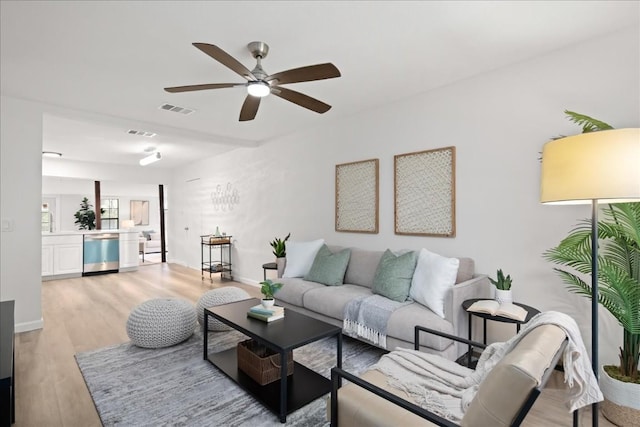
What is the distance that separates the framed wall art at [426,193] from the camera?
3.20m

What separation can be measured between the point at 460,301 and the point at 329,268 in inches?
59.5

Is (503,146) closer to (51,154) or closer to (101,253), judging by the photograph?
(101,253)

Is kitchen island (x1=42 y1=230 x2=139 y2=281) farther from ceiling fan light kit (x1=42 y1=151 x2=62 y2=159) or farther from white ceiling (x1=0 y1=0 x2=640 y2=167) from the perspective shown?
white ceiling (x1=0 y1=0 x2=640 y2=167)

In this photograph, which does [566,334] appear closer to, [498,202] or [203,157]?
[498,202]

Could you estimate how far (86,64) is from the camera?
2.78m

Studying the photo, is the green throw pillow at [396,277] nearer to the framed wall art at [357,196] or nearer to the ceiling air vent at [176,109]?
the framed wall art at [357,196]

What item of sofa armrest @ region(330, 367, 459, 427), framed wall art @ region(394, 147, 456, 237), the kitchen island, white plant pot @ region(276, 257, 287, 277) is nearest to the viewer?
sofa armrest @ region(330, 367, 459, 427)

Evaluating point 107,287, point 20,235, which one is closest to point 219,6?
point 20,235

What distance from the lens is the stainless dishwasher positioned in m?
6.70

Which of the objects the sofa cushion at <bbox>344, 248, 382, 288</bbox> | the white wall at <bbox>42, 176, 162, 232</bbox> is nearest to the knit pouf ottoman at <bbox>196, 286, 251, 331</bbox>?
the sofa cushion at <bbox>344, 248, 382, 288</bbox>

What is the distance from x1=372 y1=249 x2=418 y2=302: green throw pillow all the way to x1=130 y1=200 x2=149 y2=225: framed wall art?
11314 millimetres

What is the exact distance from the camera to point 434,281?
2.75 metres

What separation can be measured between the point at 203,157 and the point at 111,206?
247 inches

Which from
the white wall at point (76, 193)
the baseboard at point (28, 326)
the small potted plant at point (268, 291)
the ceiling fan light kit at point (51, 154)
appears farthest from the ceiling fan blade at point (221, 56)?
the white wall at point (76, 193)
